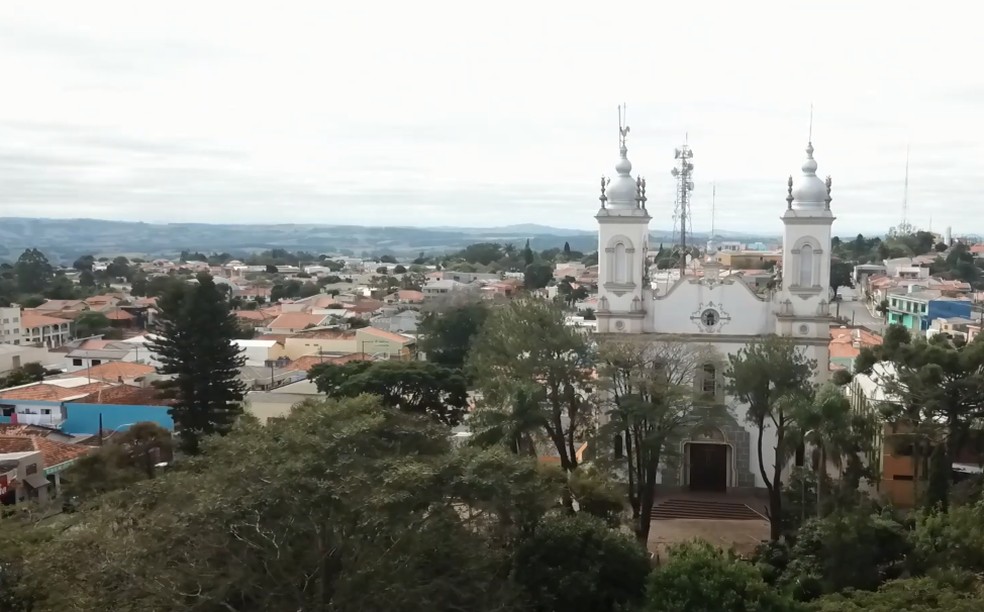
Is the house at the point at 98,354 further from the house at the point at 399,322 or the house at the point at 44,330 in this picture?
the house at the point at 399,322

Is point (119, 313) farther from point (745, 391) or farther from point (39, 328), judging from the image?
point (745, 391)

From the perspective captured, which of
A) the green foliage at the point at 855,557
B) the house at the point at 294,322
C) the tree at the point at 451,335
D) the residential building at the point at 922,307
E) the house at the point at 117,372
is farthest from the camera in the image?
the house at the point at 294,322

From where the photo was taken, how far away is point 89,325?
49375 millimetres

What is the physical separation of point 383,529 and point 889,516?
8601 mm

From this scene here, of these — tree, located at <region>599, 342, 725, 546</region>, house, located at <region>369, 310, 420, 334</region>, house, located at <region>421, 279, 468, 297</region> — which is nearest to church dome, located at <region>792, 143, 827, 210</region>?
tree, located at <region>599, 342, 725, 546</region>

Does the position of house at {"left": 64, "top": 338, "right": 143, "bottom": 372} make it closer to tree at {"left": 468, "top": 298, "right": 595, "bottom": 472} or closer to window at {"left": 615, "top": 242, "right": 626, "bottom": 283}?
window at {"left": 615, "top": 242, "right": 626, "bottom": 283}

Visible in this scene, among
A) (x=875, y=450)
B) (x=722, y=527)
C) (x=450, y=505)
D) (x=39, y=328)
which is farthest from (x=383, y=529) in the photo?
(x=39, y=328)

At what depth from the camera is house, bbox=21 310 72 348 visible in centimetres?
4712

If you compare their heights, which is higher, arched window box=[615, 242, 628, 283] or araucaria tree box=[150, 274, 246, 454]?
arched window box=[615, 242, 628, 283]

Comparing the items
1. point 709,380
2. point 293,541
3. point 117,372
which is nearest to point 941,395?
point 709,380

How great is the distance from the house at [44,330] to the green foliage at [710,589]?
142 feet

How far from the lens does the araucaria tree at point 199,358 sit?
23.0 m

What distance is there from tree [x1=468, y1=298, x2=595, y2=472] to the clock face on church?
3938mm

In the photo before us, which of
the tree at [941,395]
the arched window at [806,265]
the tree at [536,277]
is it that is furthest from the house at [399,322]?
the tree at [941,395]
